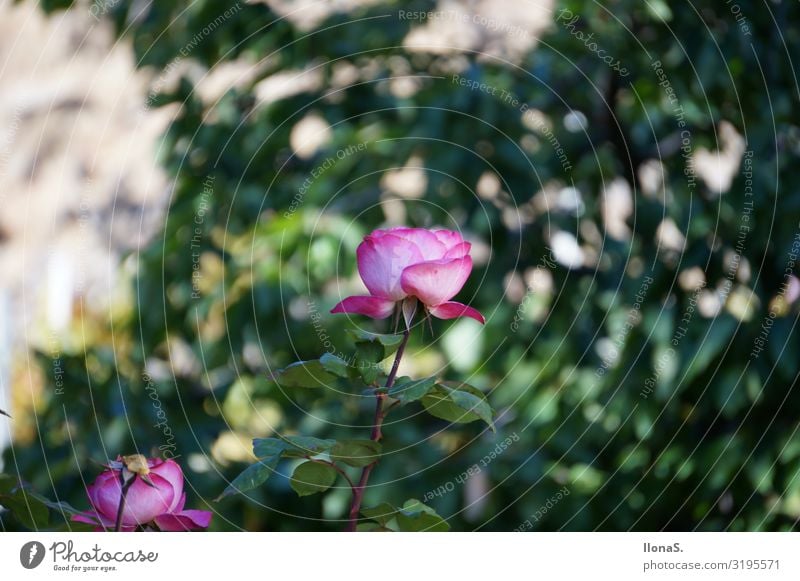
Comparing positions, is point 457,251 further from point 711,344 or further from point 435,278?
point 711,344

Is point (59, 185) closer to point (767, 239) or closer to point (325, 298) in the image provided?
point (325, 298)

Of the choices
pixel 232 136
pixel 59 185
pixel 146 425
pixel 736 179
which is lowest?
pixel 146 425

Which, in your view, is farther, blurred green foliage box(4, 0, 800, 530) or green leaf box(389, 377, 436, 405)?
blurred green foliage box(4, 0, 800, 530)

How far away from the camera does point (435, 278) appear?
0.31 m

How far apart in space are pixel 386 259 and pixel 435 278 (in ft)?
0.06

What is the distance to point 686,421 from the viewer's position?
2.79ft

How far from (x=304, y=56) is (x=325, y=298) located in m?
0.24

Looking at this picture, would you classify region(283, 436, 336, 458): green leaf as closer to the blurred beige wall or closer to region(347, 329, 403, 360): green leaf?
region(347, 329, 403, 360): green leaf

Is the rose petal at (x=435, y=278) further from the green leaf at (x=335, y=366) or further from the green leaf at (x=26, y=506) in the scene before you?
the green leaf at (x=26, y=506)

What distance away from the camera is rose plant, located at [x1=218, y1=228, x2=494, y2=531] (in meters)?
0.31

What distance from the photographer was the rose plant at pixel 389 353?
0.31 m

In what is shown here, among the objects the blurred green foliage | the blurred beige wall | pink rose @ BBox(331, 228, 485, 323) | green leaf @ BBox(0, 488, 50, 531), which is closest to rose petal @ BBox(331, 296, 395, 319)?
pink rose @ BBox(331, 228, 485, 323)
